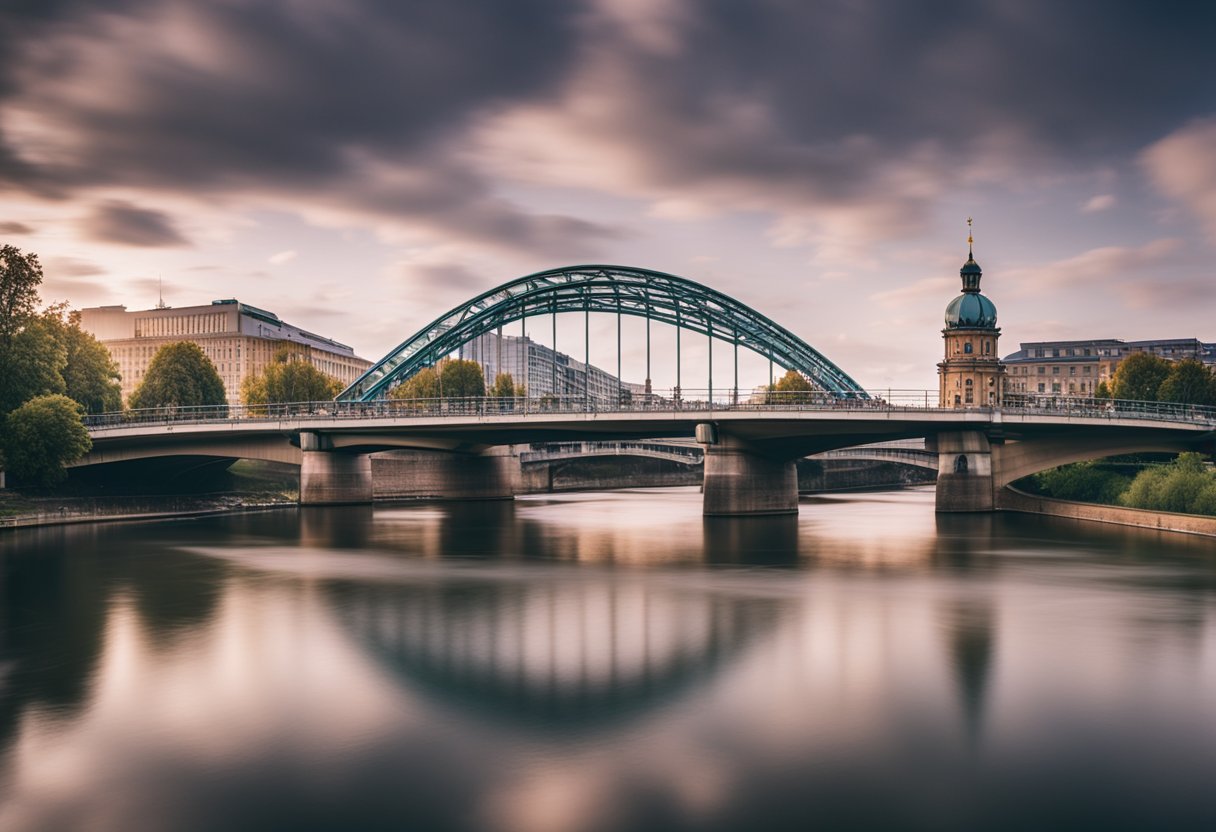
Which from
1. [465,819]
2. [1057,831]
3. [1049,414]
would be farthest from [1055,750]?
[1049,414]

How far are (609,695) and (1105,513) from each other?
46.6 metres

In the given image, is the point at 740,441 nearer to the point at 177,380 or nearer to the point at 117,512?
the point at 117,512

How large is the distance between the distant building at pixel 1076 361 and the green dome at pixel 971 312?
4947cm

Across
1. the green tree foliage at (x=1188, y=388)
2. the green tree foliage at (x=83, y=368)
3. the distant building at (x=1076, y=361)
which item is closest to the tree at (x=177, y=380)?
the green tree foliage at (x=83, y=368)

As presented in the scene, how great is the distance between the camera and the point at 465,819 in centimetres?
1246

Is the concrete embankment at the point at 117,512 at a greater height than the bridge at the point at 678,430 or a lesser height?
lesser

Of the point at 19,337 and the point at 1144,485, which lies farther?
the point at 19,337

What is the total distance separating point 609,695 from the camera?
60.3 ft

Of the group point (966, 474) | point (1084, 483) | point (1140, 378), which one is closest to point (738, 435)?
point (966, 474)

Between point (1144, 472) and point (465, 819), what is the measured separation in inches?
2134

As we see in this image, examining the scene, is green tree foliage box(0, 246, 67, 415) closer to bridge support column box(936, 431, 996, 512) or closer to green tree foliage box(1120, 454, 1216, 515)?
bridge support column box(936, 431, 996, 512)

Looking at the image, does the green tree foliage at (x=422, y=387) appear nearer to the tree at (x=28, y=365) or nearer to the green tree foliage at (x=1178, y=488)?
the tree at (x=28, y=365)

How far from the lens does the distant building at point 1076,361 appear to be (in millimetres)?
147500

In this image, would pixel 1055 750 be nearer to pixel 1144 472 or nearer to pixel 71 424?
pixel 1144 472
